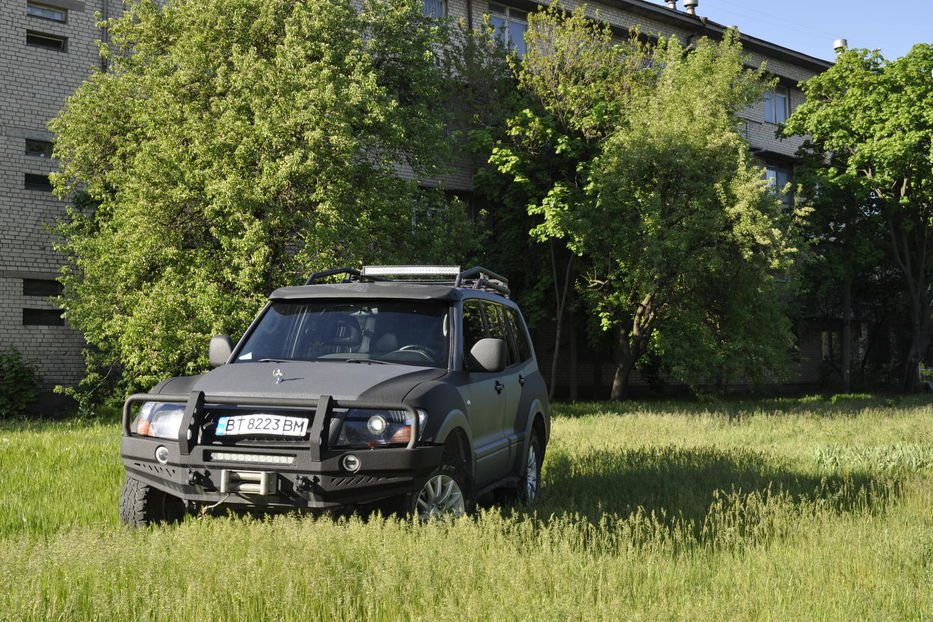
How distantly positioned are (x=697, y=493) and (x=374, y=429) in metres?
4.46

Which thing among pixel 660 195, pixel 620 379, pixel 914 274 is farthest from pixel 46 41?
pixel 914 274

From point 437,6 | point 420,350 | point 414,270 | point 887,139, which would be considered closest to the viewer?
point 420,350

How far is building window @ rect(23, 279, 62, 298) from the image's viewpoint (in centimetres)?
2367

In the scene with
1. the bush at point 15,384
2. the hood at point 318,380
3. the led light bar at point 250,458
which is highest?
the hood at point 318,380

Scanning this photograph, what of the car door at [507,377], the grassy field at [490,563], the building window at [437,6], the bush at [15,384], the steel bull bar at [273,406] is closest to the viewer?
the grassy field at [490,563]

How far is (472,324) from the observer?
755 cm

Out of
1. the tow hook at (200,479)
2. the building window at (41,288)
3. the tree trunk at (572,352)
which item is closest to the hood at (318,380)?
the tow hook at (200,479)

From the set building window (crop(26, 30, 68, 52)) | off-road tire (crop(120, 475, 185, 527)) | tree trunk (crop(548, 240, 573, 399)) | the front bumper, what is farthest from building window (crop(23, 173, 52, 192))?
the front bumper

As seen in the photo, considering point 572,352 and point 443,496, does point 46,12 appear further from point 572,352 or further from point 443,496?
point 443,496

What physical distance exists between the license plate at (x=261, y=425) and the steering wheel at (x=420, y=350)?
137cm

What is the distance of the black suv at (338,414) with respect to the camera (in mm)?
5727

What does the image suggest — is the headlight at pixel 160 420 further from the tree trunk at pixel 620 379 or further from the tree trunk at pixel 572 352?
the tree trunk at pixel 572 352

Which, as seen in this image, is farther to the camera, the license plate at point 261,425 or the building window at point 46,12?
the building window at point 46,12

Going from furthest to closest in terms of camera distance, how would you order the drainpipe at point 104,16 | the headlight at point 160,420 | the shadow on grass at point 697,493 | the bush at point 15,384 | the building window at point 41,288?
the drainpipe at point 104,16 → the building window at point 41,288 → the bush at point 15,384 → the shadow on grass at point 697,493 → the headlight at point 160,420
